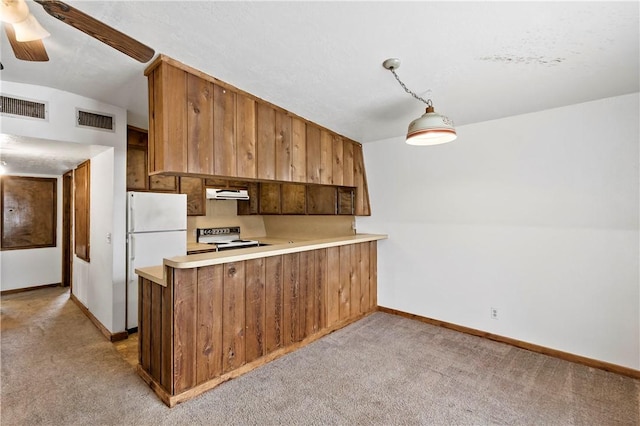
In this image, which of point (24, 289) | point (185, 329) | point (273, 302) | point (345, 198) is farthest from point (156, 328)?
point (24, 289)

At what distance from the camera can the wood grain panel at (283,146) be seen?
9.42ft

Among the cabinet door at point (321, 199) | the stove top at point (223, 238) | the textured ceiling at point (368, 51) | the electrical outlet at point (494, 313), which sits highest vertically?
the textured ceiling at point (368, 51)

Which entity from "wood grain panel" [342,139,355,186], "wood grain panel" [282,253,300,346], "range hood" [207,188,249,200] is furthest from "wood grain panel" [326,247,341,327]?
"range hood" [207,188,249,200]

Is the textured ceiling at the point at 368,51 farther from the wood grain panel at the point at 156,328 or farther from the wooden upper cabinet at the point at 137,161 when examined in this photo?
the wood grain panel at the point at 156,328

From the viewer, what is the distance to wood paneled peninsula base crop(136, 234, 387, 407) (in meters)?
2.15

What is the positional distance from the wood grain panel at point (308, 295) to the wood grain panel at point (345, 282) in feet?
1.51

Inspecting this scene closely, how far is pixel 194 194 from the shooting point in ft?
14.1

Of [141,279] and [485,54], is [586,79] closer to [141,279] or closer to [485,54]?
[485,54]

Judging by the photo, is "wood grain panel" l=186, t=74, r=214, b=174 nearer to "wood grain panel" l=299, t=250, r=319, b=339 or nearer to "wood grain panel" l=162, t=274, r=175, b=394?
"wood grain panel" l=162, t=274, r=175, b=394

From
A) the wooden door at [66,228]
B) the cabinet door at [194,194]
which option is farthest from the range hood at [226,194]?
the wooden door at [66,228]

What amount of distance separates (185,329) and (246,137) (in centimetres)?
158

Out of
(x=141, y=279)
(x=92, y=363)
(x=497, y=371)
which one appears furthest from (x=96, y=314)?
(x=497, y=371)

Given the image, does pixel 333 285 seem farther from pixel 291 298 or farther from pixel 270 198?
pixel 270 198

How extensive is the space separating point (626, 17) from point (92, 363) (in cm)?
454
